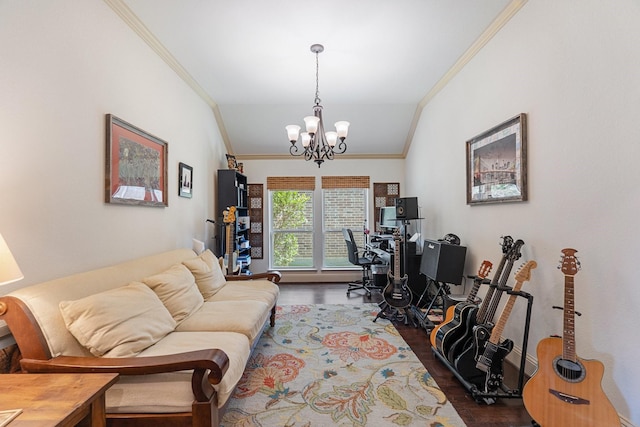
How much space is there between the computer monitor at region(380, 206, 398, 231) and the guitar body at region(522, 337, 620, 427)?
2.86 metres

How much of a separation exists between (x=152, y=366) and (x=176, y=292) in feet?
2.86

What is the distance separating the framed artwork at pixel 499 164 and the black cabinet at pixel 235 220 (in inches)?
118

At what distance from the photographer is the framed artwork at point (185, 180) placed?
3086 mm

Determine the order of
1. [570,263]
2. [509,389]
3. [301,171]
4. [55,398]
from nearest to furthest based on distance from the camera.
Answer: [55,398] < [570,263] < [509,389] < [301,171]

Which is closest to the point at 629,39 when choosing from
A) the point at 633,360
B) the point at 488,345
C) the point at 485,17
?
the point at 485,17

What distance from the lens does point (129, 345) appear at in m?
1.44

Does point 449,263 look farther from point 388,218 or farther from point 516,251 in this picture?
point 388,218

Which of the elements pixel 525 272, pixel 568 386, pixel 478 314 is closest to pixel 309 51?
pixel 525 272

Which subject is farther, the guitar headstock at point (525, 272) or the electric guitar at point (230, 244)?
the electric guitar at point (230, 244)

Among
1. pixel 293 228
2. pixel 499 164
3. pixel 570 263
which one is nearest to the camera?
pixel 570 263

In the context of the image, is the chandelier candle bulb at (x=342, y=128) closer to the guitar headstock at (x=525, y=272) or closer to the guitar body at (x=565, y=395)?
the guitar headstock at (x=525, y=272)

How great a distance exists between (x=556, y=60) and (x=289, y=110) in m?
3.19

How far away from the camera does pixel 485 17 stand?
2.35 m

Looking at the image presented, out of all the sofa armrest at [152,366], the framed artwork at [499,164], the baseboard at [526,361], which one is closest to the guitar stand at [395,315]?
the baseboard at [526,361]
